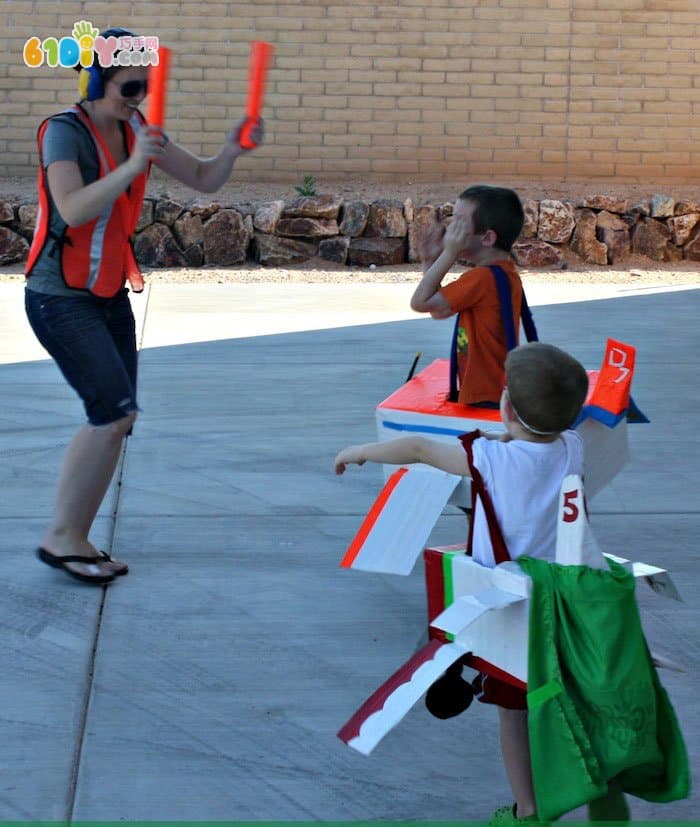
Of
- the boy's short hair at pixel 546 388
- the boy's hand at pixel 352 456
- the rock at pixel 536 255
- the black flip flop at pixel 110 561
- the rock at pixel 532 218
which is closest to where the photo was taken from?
the boy's short hair at pixel 546 388

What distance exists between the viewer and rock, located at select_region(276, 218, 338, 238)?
14258 mm

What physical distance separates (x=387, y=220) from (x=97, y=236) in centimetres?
1044

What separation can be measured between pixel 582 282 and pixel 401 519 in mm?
10695

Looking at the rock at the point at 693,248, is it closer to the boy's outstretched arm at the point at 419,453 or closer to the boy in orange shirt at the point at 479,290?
the boy in orange shirt at the point at 479,290

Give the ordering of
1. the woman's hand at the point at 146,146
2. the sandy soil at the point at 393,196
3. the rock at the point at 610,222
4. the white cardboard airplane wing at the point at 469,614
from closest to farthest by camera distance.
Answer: the white cardboard airplane wing at the point at 469,614 → the woman's hand at the point at 146,146 → the sandy soil at the point at 393,196 → the rock at the point at 610,222

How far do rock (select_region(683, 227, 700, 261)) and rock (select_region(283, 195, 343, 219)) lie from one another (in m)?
4.06

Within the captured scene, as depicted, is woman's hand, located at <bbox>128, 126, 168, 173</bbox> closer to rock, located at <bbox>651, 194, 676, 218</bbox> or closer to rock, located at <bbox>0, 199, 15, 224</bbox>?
rock, located at <bbox>0, 199, 15, 224</bbox>

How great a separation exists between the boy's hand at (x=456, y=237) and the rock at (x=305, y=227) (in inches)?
406

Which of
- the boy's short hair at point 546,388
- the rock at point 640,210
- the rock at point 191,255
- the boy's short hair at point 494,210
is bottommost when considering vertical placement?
the rock at point 191,255

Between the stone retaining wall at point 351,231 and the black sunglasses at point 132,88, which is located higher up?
the black sunglasses at point 132,88

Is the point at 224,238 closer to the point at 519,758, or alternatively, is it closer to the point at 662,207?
the point at 662,207

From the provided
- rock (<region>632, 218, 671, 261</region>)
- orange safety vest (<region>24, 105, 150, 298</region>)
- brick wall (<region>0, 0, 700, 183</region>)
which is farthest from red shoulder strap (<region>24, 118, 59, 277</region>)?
brick wall (<region>0, 0, 700, 183</region>)

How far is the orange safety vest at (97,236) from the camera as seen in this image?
4.00 m

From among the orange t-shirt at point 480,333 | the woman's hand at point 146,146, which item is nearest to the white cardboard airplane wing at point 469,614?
the orange t-shirt at point 480,333
